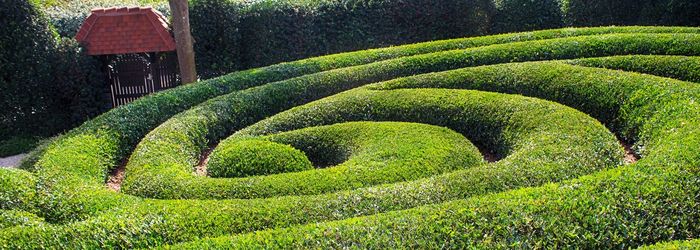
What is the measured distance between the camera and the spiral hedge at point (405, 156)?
6891mm

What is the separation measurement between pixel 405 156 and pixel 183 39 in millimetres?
9547

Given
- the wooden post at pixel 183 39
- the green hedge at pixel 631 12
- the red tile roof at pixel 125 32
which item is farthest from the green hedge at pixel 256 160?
the green hedge at pixel 631 12

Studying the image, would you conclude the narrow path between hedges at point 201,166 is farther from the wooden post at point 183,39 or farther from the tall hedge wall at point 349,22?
the tall hedge wall at point 349,22

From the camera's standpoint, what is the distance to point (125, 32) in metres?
18.0

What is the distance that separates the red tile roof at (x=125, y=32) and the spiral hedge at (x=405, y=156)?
338cm

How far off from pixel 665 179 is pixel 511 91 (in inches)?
228

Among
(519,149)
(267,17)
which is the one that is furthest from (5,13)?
(519,149)

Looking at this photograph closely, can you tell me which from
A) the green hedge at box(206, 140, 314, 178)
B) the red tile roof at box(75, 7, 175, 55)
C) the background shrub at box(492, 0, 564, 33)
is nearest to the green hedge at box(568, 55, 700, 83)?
the green hedge at box(206, 140, 314, 178)

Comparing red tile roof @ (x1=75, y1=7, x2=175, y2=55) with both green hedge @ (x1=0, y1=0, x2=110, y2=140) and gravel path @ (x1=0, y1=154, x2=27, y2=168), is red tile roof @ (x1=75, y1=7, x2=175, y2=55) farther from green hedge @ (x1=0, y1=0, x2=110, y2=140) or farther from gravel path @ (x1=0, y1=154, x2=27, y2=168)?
gravel path @ (x1=0, y1=154, x2=27, y2=168)

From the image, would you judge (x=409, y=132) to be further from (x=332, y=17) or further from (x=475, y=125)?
(x=332, y=17)

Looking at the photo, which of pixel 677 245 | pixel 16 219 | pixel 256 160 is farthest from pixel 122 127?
pixel 677 245

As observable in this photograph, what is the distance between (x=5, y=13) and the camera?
16.5 m

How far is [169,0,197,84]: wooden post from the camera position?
17234mm

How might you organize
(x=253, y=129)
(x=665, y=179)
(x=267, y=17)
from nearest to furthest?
(x=665, y=179) → (x=253, y=129) → (x=267, y=17)
